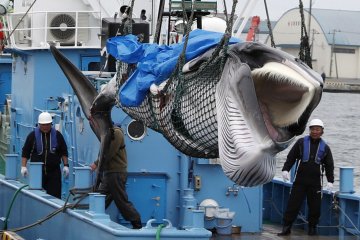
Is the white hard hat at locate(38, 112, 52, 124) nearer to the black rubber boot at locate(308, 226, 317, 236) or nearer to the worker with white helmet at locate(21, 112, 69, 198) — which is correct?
the worker with white helmet at locate(21, 112, 69, 198)

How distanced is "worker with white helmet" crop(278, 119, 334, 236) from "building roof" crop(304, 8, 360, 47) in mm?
65541

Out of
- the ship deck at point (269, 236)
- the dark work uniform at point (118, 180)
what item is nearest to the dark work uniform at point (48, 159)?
the dark work uniform at point (118, 180)

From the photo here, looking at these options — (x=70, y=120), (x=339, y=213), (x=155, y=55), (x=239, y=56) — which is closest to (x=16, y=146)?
(x=70, y=120)

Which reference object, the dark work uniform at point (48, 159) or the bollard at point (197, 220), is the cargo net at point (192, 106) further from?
the dark work uniform at point (48, 159)

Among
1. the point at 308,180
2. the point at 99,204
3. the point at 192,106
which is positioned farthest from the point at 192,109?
the point at 308,180

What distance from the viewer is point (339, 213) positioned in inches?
517

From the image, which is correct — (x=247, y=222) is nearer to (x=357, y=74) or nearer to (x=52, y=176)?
(x=52, y=176)

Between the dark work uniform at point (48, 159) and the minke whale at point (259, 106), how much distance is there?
22.0 feet

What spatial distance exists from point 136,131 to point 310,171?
2.14m

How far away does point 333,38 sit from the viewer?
7831 centimetres

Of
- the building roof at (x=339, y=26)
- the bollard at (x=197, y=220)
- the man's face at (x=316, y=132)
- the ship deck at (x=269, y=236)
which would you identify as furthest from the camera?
the building roof at (x=339, y=26)

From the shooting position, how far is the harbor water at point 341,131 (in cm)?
2783

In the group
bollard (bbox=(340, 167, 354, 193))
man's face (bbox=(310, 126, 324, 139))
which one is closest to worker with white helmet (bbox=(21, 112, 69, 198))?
man's face (bbox=(310, 126, 324, 139))

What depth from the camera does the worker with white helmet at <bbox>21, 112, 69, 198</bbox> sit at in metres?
13.4
